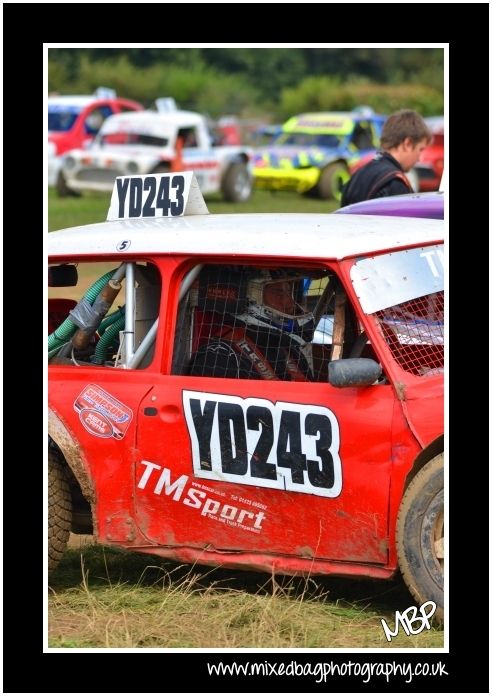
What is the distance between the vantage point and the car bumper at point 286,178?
22.4 m

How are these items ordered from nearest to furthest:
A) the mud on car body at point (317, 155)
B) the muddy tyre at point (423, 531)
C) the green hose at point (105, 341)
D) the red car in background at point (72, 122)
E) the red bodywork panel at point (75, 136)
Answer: the muddy tyre at point (423, 531)
the green hose at point (105, 341)
the mud on car body at point (317, 155)
the red car in background at point (72, 122)
the red bodywork panel at point (75, 136)

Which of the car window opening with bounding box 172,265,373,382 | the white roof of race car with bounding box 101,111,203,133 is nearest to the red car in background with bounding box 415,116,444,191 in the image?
the white roof of race car with bounding box 101,111,203,133

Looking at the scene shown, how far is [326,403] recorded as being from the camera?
455 centimetres

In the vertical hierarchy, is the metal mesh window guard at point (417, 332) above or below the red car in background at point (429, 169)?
below

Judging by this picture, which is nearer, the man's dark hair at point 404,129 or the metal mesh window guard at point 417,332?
the metal mesh window guard at point 417,332

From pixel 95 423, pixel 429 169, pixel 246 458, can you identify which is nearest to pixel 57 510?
pixel 95 423

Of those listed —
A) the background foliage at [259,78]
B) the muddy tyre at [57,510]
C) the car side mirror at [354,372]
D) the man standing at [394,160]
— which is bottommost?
the muddy tyre at [57,510]

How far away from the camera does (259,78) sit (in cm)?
4447

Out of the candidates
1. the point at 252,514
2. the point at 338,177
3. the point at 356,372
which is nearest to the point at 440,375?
the point at 356,372

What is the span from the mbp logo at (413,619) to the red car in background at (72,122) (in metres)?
18.8

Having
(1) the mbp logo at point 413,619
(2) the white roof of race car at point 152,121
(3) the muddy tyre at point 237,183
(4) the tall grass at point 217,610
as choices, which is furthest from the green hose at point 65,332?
(3) the muddy tyre at point 237,183

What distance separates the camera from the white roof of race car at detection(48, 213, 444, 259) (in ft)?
15.6

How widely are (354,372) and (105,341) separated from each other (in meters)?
1.36

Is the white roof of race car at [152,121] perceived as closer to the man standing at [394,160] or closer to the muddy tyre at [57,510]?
the man standing at [394,160]
